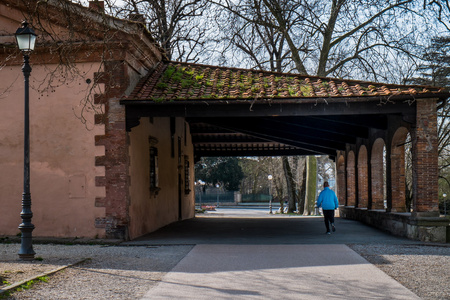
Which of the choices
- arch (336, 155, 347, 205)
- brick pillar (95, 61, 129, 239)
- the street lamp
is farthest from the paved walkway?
arch (336, 155, 347, 205)

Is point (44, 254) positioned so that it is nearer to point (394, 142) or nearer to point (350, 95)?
point (350, 95)

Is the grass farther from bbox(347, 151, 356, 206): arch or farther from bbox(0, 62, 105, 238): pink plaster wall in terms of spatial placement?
bbox(347, 151, 356, 206): arch

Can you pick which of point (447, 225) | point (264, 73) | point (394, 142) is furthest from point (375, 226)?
point (264, 73)

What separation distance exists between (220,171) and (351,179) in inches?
1605

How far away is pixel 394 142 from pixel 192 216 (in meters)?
13.7

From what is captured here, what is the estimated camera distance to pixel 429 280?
8172mm

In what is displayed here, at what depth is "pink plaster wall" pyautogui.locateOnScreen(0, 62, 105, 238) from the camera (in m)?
→ 14.0

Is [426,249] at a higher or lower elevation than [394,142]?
lower

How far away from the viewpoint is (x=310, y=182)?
110 ft

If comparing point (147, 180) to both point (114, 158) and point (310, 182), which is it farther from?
point (310, 182)

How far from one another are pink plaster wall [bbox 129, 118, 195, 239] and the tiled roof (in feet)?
4.24

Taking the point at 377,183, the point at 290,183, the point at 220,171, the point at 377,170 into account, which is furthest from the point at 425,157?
the point at 220,171

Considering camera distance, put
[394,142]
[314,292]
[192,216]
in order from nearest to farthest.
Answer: [314,292], [394,142], [192,216]

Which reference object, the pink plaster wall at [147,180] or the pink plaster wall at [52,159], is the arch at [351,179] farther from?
the pink plaster wall at [52,159]
